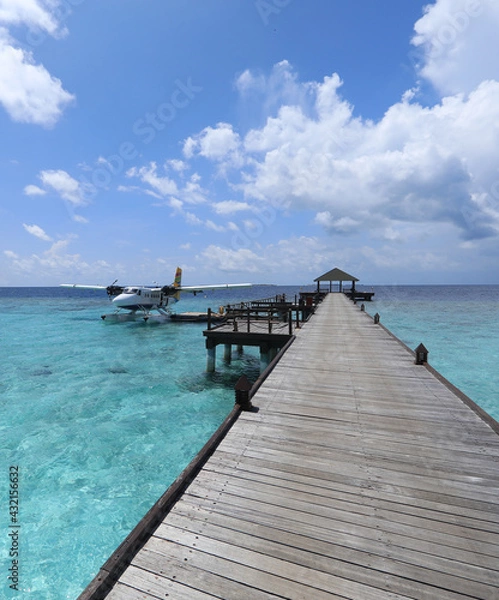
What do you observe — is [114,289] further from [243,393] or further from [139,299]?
[243,393]

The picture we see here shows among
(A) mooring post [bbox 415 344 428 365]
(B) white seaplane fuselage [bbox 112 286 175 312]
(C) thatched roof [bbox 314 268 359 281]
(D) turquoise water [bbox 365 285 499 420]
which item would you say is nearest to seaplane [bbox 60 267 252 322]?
(B) white seaplane fuselage [bbox 112 286 175 312]

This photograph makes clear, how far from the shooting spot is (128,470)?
29.6ft

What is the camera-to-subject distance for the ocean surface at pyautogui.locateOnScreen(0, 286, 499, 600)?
6500 millimetres

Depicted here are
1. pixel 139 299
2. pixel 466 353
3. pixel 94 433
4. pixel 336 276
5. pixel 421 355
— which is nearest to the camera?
pixel 421 355

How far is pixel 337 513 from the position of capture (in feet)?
12.3

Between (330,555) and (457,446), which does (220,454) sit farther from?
(457,446)

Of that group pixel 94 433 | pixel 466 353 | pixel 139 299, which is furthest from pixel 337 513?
pixel 139 299

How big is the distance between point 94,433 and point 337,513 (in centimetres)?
1045

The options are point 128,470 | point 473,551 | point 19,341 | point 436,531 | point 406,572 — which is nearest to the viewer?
point 406,572

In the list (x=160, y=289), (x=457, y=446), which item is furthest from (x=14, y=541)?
(x=160, y=289)

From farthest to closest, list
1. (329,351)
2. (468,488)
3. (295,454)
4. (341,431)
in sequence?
(329,351) < (341,431) < (295,454) < (468,488)

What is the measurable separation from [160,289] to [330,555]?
43251 mm

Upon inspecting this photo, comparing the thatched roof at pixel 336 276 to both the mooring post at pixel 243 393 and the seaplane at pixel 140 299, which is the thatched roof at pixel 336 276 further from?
the mooring post at pixel 243 393

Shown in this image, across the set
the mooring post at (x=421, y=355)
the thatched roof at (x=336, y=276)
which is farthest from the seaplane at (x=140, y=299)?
the mooring post at (x=421, y=355)
